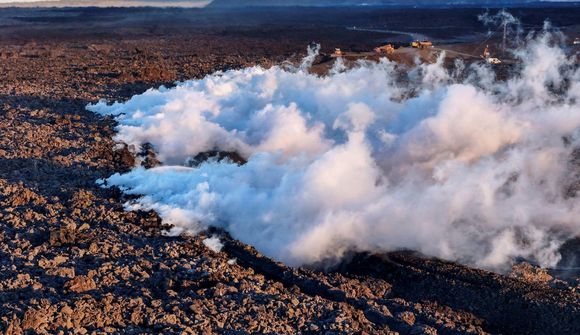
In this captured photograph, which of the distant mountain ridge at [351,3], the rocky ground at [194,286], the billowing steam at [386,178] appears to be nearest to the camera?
the rocky ground at [194,286]

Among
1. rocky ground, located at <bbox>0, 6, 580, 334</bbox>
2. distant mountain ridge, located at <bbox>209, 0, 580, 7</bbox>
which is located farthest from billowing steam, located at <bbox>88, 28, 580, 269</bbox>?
distant mountain ridge, located at <bbox>209, 0, 580, 7</bbox>

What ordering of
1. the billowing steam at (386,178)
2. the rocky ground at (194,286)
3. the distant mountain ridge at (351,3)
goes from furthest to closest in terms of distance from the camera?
the distant mountain ridge at (351,3), the billowing steam at (386,178), the rocky ground at (194,286)

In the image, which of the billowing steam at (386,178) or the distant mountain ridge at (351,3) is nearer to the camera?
the billowing steam at (386,178)

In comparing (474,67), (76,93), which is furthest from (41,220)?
(474,67)

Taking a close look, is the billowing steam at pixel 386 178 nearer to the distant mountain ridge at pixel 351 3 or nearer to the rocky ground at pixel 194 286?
the rocky ground at pixel 194 286

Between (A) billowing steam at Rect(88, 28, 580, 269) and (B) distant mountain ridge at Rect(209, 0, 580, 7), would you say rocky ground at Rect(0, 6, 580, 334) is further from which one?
(B) distant mountain ridge at Rect(209, 0, 580, 7)

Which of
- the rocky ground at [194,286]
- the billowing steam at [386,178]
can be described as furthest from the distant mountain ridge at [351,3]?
the rocky ground at [194,286]

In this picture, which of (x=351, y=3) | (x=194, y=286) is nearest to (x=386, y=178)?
(x=194, y=286)

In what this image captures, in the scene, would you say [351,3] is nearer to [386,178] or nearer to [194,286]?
[386,178]

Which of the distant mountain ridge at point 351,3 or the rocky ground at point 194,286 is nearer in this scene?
the rocky ground at point 194,286

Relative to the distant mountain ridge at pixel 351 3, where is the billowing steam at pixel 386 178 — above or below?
above
